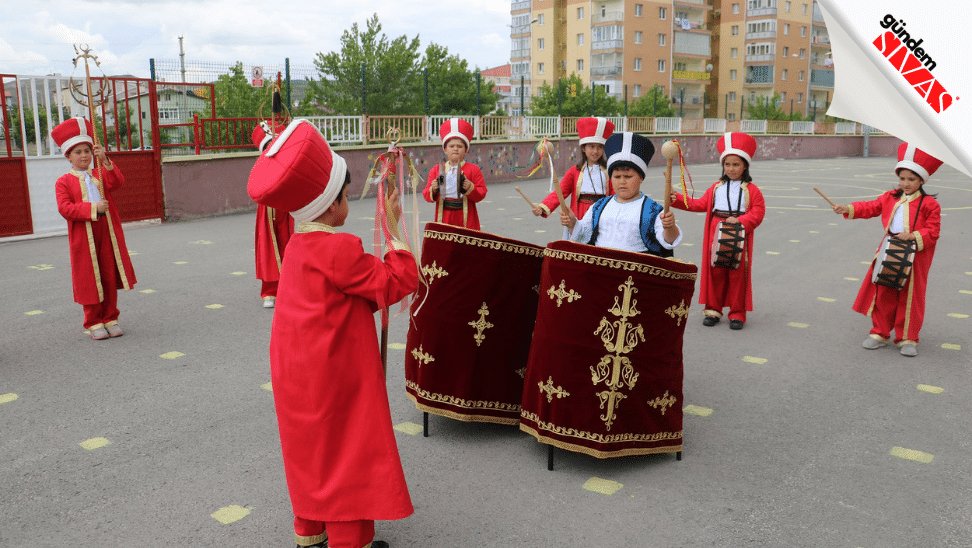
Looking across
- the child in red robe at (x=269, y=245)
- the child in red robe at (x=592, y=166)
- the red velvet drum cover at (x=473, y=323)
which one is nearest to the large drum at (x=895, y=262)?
the child in red robe at (x=592, y=166)

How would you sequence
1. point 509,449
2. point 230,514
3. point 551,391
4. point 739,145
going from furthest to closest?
point 739,145, point 509,449, point 551,391, point 230,514

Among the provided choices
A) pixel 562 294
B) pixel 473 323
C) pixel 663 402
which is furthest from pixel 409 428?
pixel 663 402

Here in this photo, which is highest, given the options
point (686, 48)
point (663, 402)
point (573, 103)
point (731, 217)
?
point (686, 48)

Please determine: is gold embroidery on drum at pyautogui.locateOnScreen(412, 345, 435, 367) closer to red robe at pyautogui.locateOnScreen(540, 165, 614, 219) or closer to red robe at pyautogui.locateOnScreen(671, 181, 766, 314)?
red robe at pyautogui.locateOnScreen(540, 165, 614, 219)

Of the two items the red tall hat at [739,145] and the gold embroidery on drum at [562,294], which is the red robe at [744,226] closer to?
the red tall hat at [739,145]

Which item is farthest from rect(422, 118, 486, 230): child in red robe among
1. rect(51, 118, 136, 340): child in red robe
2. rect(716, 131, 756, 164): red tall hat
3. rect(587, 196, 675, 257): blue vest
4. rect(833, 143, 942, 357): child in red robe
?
rect(833, 143, 942, 357): child in red robe

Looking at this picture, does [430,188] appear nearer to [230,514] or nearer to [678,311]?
[678,311]

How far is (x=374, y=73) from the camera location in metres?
43.4

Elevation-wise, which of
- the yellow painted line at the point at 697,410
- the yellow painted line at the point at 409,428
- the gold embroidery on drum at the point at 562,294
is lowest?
the yellow painted line at the point at 697,410

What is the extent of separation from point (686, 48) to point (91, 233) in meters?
59.5

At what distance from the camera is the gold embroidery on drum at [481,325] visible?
152 inches

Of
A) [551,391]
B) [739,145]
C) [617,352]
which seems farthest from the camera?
[739,145]

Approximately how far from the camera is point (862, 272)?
8.52m

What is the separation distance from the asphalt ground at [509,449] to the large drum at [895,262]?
56 centimetres
